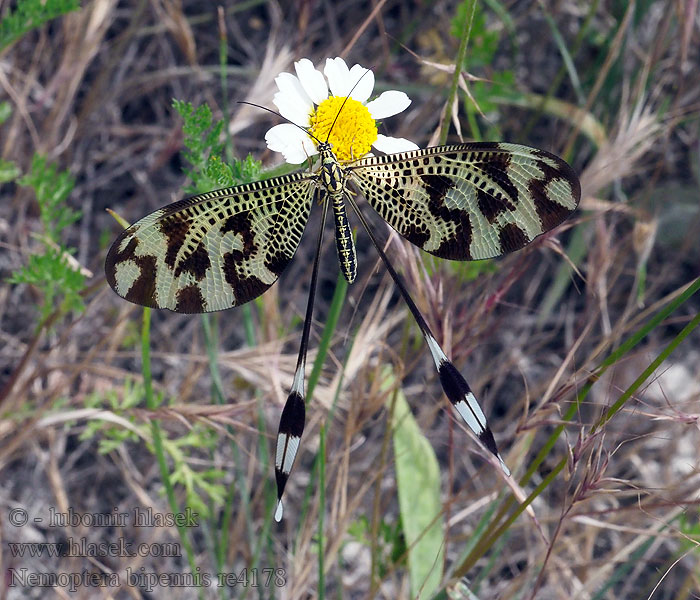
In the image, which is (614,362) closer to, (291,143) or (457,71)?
(457,71)

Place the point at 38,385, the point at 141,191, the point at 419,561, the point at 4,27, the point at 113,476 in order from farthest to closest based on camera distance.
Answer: the point at 141,191, the point at 113,476, the point at 38,385, the point at 419,561, the point at 4,27

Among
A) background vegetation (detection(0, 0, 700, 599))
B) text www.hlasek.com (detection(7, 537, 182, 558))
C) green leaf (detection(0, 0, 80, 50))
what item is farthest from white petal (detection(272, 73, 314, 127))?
text www.hlasek.com (detection(7, 537, 182, 558))

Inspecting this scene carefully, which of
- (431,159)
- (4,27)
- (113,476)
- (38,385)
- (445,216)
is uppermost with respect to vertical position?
(4,27)

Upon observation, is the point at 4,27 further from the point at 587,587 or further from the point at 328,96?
the point at 587,587

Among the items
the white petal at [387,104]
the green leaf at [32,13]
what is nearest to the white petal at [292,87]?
the white petal at [387,104]

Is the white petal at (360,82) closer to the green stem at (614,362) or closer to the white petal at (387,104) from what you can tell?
the white petal at (387,104)

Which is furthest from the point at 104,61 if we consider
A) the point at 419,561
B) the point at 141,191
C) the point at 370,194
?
the point at 419,561
